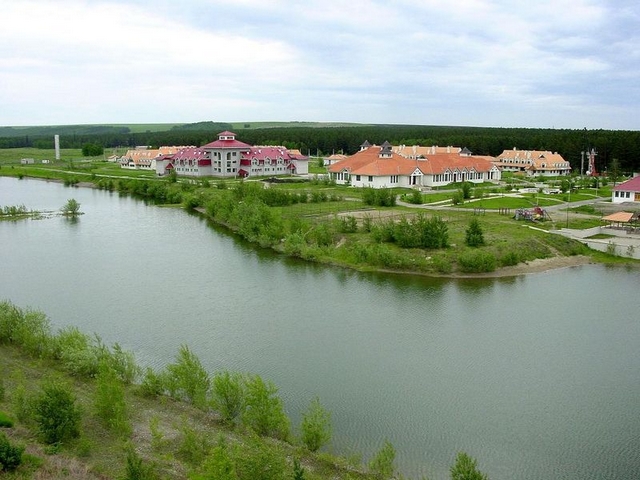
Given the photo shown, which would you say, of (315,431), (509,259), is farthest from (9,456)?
(509,259)

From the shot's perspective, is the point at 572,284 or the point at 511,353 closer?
the point at 511,353

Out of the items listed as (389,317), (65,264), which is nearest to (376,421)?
(389,317)

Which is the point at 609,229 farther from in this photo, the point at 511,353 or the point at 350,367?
the point at 350,367

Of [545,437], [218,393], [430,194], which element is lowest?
[545,437]

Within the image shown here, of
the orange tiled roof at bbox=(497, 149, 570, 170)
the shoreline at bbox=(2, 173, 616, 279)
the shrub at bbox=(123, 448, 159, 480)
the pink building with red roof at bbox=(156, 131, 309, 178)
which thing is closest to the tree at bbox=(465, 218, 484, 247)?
the shoreline at bbox=(2, 173, 616, 279)

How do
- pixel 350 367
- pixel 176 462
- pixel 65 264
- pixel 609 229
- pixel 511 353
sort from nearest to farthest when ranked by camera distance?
pixel 176 462, pixel 350 367, pixel 511 353, pixel 65 264, pixel 609 229

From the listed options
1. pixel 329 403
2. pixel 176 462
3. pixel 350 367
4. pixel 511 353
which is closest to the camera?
pixel 176 462

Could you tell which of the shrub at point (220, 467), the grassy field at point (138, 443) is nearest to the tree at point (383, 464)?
the grassy field at point (138, 443)
